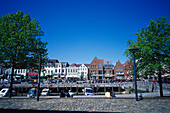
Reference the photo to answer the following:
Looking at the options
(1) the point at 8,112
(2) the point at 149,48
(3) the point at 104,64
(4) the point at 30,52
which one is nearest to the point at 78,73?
(3) the point at 104,64

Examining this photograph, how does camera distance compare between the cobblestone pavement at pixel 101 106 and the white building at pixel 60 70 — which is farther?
the white building at pixel 60 70

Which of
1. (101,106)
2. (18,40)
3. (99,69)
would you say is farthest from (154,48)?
(99,69)

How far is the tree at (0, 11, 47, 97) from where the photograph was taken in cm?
1642

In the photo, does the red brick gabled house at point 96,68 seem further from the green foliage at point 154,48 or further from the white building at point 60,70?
the green foliage at point 154,48

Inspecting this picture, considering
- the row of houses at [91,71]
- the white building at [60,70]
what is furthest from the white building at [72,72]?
the white building at [60,70]

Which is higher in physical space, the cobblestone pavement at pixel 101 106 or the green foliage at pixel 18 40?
the green foliage at pixel 18 40

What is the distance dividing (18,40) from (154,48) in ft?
61.5

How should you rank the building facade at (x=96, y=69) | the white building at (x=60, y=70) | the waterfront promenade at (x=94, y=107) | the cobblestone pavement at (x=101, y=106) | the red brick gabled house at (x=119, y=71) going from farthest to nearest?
the white building at (x=60, y=70) < the building facade at (x=96, y=69) < the red brick gabled house at (x=119, y=71) < the cobblestone pavement at (x=101, y=106) < the waterfront promenade at (x=94, y=107)

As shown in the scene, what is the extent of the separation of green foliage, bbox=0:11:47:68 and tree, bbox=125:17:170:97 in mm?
14611

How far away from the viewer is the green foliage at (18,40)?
16.4 meters

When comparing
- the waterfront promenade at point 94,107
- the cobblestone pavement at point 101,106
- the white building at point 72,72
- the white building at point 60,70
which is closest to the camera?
the waterfront promenade at point 94,107

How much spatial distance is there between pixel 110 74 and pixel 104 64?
8394 mm

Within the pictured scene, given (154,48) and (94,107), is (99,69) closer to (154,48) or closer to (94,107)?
(154,48)

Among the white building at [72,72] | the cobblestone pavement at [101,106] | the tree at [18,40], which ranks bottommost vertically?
the cobblestone pavement at [101,106]
